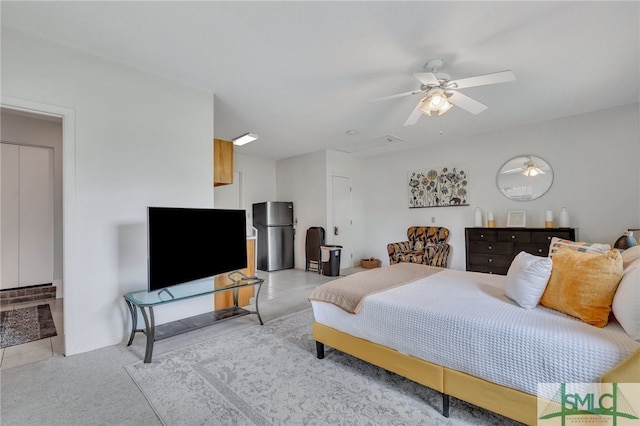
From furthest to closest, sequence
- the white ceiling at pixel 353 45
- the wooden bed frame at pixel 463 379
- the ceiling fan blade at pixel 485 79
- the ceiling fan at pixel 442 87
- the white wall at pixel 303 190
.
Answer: the white wall at pixel 303 190
the ceiling fan at pixel 442 87
the ceiling fan blade at pixel 485 79
the white ceiling at pixel 353 45
the wooden bed frame at pixel 463 379

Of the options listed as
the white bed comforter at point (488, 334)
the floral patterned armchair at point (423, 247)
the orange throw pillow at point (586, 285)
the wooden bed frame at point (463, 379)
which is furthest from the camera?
the floral patterned armchair at point (423, 247)

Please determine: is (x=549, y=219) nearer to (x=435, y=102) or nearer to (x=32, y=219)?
(x=435, y=102)

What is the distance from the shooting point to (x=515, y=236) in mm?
4148

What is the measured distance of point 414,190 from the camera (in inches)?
223

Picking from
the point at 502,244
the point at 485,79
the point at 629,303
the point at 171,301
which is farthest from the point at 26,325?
the point at 502,244

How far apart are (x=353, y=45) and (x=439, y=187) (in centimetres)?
372

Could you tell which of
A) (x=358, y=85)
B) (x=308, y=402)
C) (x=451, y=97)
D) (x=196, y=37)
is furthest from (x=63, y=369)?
(x=451, y=97)

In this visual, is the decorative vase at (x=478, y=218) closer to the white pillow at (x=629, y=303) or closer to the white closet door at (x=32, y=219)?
the white pillow at (x=629, y=303)

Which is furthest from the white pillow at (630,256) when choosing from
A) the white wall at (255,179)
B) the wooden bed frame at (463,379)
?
the white wall at (255,179)

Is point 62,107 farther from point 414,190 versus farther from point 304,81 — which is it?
point 414,190

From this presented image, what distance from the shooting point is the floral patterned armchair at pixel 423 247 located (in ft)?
15.6

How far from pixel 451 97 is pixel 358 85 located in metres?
0.95

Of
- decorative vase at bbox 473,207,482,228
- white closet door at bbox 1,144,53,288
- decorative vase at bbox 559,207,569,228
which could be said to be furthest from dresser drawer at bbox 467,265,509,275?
white closet door at bbox 1,144,53,288

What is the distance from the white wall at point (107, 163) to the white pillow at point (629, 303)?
3.33 metres
